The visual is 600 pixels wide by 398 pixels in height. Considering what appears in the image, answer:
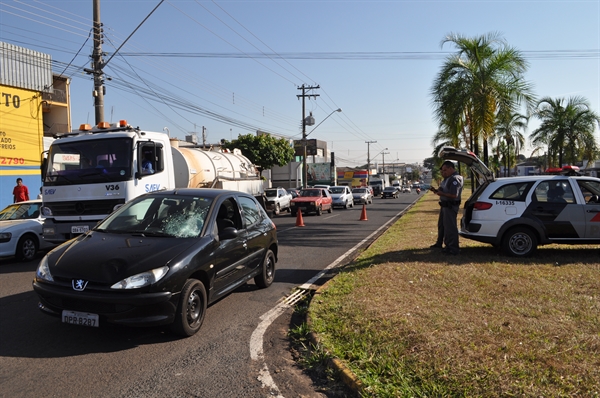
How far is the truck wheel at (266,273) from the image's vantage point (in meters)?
7.55

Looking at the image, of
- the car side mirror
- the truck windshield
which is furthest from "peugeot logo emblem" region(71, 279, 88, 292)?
the truck windshield

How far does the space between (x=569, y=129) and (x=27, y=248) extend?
2793 cm

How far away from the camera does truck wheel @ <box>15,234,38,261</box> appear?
10.6 m

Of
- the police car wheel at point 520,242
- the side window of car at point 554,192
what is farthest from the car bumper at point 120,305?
the side window of car at point 554,192

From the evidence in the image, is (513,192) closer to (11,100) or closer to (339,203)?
(11,100)

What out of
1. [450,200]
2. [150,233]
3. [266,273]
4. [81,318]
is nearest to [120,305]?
[81,318]

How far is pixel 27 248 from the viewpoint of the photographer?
10.8m

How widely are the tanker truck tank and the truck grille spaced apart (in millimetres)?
3806

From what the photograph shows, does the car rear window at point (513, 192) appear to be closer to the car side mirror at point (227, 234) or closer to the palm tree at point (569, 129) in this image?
the car side mirror at point (227, 234)

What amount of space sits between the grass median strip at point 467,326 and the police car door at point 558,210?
0.59 meters

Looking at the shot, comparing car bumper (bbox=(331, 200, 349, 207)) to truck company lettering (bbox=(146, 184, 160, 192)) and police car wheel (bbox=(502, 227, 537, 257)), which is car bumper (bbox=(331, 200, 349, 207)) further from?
police car wheel (bbox=(502, 227, 537, 257))

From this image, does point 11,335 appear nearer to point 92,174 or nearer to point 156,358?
point 156,358

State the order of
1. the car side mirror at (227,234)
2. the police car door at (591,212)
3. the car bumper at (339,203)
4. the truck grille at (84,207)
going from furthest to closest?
the car bumper at (339,203), the truck grille at (84,207), the police car door at (591,212), the car side mirror at (227,234)

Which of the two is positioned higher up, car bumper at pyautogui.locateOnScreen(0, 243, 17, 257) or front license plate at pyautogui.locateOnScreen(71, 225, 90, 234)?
front license plate at pyautogui.locateOnScreen(71, 225, 90, 234)
